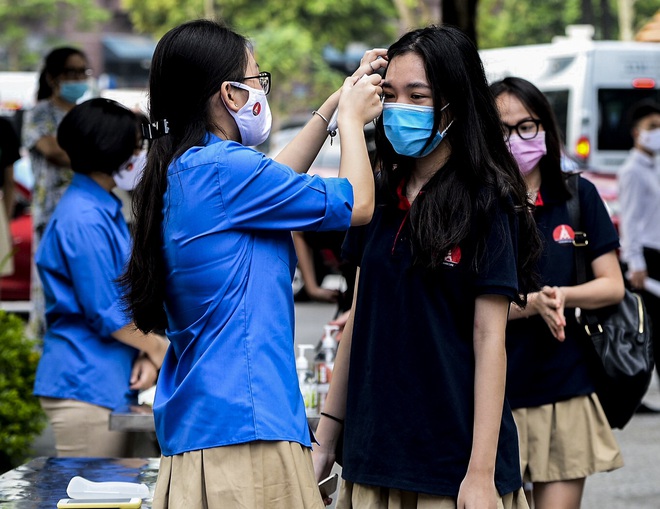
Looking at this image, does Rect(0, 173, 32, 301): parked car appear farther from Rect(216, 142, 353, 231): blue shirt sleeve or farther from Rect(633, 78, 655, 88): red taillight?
Rect(633, 78, 655, 88): red taillight

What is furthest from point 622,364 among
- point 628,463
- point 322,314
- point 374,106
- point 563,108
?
point 563,108

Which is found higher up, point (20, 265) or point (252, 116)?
point (252, 116)

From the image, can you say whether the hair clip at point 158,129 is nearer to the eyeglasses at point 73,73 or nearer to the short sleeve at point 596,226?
the short sleeve at point 596,226

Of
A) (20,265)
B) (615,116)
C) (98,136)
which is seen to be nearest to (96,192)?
(98,136)

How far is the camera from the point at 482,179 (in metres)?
2.74

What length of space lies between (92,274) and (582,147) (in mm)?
12074

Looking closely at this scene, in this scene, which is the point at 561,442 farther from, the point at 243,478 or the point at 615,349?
the point at 243,478

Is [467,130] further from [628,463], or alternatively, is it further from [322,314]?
[322,314]

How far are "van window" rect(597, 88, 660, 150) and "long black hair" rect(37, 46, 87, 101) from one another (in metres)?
10.1

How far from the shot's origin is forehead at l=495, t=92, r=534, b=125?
3.85 m

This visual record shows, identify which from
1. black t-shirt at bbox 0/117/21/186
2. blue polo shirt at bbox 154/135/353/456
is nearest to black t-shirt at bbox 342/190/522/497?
blue polo shirt at bbox 154/135/353/456

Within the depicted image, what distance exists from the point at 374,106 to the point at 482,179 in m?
0.32

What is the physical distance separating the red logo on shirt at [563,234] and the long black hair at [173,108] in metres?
1.47

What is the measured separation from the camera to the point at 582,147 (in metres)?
15.3
